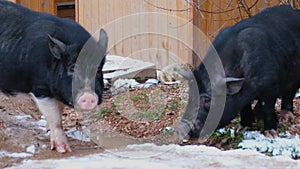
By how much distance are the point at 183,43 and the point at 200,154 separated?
13.7 ft

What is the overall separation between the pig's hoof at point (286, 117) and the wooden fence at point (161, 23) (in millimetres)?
→ 2591

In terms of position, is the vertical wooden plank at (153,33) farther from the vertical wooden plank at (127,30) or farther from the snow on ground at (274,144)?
the snow on ground at (274,144)

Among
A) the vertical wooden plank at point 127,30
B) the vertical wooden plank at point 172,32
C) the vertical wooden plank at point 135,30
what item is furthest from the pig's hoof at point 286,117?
the vertical wooden plank at point 127,30

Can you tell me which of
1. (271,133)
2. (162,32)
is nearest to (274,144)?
(271,133)

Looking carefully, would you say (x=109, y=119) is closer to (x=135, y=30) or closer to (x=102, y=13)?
(x=135, y=30)

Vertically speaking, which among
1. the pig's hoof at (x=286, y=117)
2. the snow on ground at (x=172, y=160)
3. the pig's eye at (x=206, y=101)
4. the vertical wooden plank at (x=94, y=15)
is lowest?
the snow on ground at (x=172, y=160)

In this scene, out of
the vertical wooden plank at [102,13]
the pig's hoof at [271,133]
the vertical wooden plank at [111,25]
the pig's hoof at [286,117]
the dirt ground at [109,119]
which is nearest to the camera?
the dirt ground at [109,119]

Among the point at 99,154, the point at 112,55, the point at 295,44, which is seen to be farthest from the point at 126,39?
the point at 99,154

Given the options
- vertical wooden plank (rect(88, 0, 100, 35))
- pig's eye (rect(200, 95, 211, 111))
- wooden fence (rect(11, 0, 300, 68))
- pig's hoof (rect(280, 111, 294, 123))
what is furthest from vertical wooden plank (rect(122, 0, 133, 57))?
pig's eye (rect(200, 95, 211, 111))

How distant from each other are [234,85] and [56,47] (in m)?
1.69

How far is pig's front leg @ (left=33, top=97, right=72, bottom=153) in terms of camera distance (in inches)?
203

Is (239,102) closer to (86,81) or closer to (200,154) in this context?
(200,154)

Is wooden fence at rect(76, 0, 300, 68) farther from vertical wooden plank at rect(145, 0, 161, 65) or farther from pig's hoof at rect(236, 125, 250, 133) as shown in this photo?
pig's hoof at rect(236, 125, 250, 133)

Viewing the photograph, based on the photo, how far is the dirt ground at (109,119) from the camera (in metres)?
5.32
